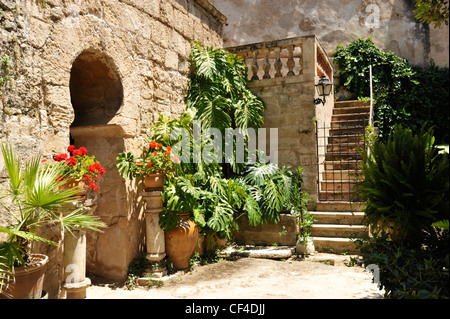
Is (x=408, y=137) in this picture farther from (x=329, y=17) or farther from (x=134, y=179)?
(x=329, y=17)

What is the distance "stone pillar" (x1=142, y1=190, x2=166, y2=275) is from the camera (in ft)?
16.3

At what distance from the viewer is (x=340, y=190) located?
738cm

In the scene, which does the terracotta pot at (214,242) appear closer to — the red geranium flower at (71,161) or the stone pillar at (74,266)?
the stone pillar at (74,266)

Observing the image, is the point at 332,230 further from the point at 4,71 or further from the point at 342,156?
the point at 4,71

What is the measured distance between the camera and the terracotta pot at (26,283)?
2877 mm

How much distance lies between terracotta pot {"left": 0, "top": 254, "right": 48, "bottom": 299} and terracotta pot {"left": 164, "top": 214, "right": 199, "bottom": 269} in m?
2.27

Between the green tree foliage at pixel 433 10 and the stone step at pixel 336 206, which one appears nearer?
the green tree foliage at pixel 433 10

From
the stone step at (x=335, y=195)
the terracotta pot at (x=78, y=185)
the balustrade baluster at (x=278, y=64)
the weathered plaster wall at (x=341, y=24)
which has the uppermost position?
the weathered plaster wall at (x=341, y=24)

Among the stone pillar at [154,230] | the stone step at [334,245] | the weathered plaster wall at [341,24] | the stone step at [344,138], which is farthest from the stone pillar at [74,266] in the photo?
the weathered plaster wall at [341,24]

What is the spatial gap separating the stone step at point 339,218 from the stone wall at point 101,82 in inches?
123

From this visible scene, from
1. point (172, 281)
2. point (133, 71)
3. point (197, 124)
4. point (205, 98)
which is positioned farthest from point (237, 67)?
point (172, 281)

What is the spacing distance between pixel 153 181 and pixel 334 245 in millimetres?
3291

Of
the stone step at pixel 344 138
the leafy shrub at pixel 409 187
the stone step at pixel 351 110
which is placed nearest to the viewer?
the leafy shrub at pixel 409 187

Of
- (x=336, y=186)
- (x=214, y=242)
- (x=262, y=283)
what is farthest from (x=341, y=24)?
(x=262, y=283)
